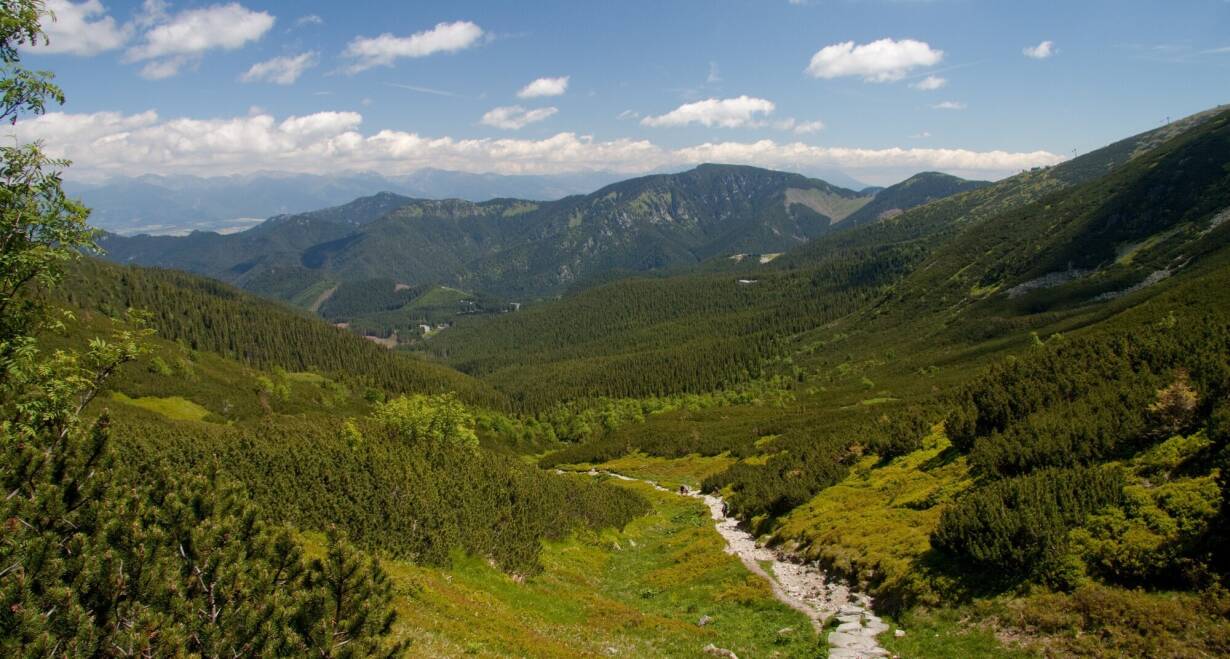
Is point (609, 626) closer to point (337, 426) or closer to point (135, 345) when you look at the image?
point (135, 345)

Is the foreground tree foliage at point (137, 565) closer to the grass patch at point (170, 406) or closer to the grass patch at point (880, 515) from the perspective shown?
the grass patch at point (880, 515)

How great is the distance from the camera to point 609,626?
2345cm

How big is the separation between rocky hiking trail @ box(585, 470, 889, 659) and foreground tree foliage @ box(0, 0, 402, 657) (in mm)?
15075

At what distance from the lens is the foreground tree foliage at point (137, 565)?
730cm

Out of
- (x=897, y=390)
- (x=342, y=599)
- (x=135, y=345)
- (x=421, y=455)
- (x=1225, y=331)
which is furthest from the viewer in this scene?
(x=897, y=390)

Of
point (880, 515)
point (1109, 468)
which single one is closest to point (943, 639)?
point (1109, 468)

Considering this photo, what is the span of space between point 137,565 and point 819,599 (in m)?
24.5

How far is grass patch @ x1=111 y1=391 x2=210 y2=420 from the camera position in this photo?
110000 mm

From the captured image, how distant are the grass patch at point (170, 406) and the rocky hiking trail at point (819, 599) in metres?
115

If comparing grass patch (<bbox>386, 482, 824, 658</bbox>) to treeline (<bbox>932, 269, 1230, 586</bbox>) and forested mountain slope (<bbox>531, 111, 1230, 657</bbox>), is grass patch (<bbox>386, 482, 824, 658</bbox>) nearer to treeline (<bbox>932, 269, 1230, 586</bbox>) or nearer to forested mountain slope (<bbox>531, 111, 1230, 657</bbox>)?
forested mountain slope (<bbox>531, 111, 1230, 657</bbox>)

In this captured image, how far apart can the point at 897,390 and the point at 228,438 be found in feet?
409

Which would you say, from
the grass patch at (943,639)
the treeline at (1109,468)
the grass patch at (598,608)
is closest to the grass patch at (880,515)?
the treeline at (1109,468)

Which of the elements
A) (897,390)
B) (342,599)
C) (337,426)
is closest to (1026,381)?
(342,599)

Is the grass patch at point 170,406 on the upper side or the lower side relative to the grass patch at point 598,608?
lower
